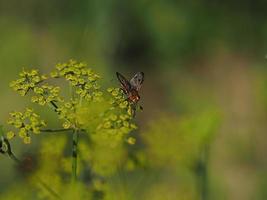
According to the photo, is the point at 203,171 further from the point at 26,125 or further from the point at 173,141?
the point at 26,125

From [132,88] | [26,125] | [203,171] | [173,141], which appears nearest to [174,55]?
[203,171]

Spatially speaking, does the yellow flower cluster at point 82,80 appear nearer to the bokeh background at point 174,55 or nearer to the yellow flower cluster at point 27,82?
the yellow flower cluster at point 27,82

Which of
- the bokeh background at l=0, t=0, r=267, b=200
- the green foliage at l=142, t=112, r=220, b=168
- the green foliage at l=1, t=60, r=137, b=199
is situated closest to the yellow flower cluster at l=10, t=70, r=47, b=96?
the green foliage at l=1, t=60, r=137, b=199

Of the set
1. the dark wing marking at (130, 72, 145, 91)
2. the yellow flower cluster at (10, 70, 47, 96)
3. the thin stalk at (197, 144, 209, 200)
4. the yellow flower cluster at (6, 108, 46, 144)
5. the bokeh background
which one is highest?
the bokeh background

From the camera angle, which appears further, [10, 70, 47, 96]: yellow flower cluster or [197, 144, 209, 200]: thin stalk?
[197, 144, 209, 200]: thin stalk

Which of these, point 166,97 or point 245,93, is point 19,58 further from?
point 245,93

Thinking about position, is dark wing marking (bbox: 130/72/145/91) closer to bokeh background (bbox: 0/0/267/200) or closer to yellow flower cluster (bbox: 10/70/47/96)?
yellow flower cluster (bbox: 10/70/47/96)

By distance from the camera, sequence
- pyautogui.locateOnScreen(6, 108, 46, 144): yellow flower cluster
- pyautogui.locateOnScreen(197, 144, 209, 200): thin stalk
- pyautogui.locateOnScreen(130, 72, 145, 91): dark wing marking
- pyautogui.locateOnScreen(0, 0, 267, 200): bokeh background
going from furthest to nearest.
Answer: pyautogui.locateOnScreen(0, 0, 267, 200): bokeh background → pyautogui.locateOnScreen(197, 144, 209, 200): thin stalk → pyautogui.locateOnScreen(130, 72, 145, 91): dark wing marking → pyautogui.locateOnScreen(6, 108, 46, 144): yellow flower cluster

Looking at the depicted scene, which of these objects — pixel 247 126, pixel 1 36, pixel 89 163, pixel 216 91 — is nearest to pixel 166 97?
pixel 216 91
